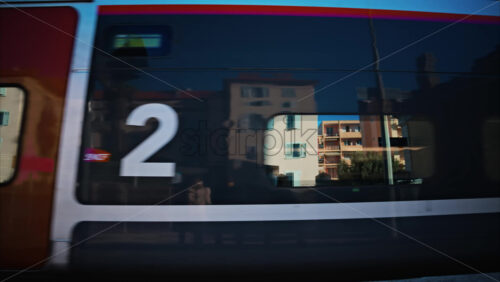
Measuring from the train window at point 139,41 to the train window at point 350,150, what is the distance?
0.99m

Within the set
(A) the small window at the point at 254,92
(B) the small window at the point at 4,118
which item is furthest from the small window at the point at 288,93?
(B) the small window at the point at 4,118

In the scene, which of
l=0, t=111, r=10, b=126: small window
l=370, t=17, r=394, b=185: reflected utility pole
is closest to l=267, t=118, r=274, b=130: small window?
l=370, t=17, r=394, b=185: reflected utility pole

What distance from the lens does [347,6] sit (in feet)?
6.03

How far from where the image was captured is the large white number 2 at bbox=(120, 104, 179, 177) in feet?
5.36

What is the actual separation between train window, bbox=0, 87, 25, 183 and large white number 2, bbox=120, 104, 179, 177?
28.8 inches

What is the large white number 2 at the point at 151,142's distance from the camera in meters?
1.63

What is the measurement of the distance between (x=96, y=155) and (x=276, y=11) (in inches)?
65.4

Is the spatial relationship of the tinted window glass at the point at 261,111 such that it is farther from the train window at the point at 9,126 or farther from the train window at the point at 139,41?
the train window at the point at 9,126

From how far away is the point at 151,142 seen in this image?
1650 mm

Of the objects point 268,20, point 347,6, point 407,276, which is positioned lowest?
point 407,276

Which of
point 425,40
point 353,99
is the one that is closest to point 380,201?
point 353,99

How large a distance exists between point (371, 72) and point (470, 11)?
1019 millimetres

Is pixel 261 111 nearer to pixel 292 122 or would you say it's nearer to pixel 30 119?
pixel 292 122

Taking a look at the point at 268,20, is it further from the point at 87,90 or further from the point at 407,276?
the point at 407,276
